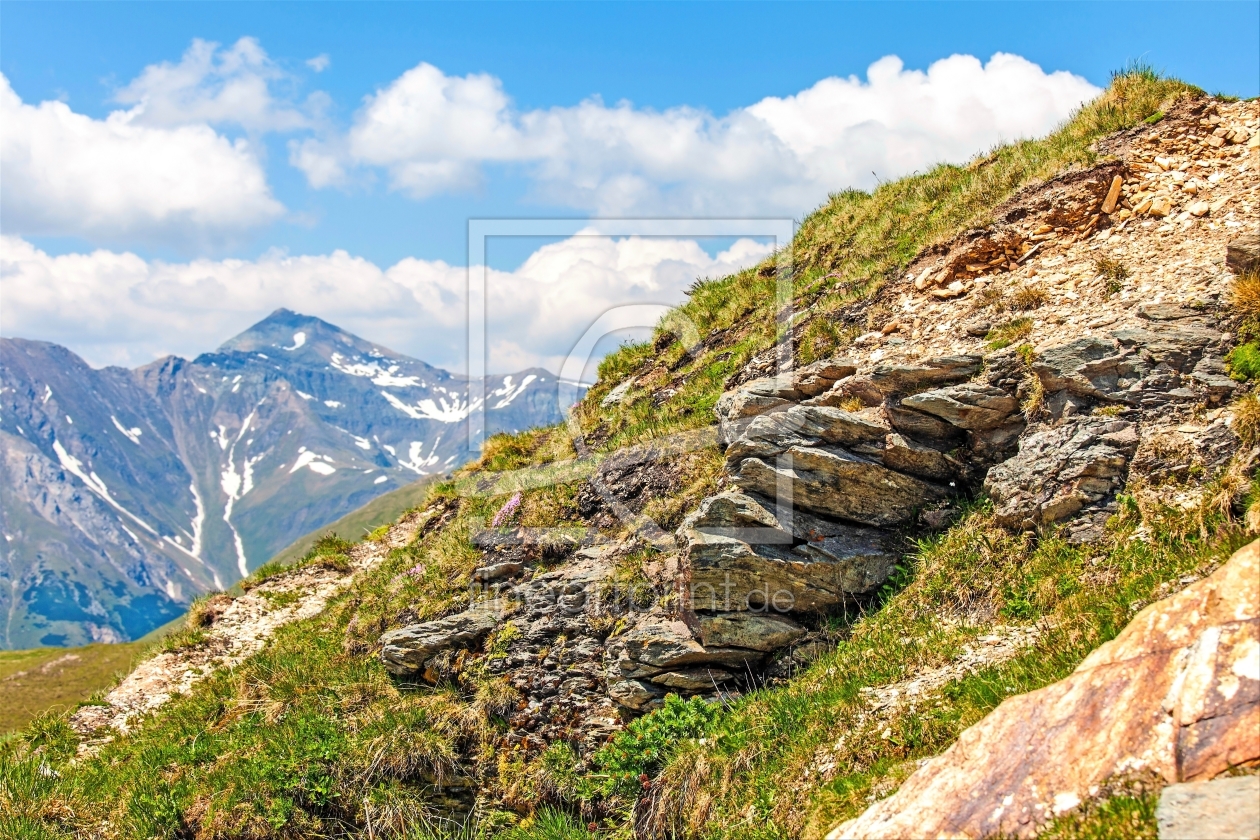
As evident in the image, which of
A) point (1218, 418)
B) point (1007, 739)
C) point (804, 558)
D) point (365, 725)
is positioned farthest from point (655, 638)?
point (1218, 418)

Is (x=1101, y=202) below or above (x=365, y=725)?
above

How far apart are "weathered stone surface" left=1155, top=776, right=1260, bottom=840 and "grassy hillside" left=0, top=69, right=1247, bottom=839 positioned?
2285 millimetres

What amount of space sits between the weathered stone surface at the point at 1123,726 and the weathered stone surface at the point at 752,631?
4.55 meters

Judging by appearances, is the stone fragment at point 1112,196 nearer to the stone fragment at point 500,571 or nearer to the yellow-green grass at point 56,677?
the stone fragment at point 500,571

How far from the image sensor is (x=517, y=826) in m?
11.5

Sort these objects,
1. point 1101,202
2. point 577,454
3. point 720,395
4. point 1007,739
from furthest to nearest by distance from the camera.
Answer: point 577,454 < point 720,395 < point 1101,202 < point 1007,739

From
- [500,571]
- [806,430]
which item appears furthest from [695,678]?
[500,571]

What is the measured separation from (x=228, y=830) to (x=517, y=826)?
414 cm

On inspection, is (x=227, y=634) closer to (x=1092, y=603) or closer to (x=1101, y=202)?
(x=1092, y=603)

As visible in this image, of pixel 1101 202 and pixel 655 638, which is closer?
pixel 655 638

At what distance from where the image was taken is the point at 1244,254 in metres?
10.1

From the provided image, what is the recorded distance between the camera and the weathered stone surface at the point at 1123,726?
5266 millimetres

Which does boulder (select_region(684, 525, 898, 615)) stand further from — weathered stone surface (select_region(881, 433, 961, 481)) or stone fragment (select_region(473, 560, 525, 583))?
stone fragment (select_region(473, 560, 525, 583))

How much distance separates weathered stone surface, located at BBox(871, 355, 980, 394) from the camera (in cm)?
1168
